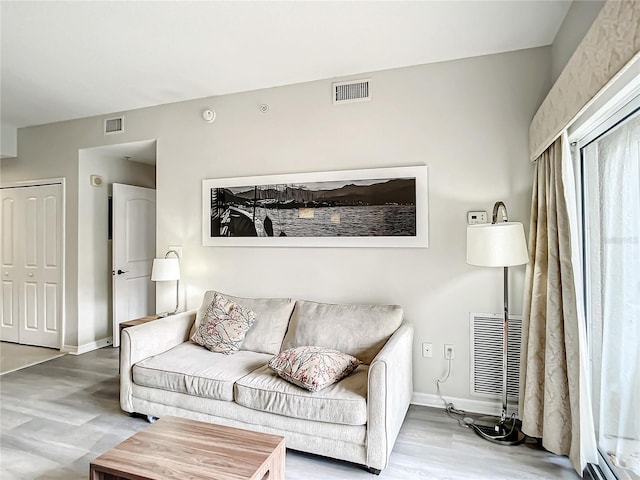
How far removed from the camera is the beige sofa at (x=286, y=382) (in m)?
2.07

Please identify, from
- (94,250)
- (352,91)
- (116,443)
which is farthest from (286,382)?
(94,250)

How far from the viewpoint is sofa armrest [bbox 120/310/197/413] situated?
2684mm

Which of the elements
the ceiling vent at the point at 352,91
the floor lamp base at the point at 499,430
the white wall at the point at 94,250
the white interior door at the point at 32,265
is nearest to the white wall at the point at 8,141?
the white interior door at the point at 32,265

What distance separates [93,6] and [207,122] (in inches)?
57.9

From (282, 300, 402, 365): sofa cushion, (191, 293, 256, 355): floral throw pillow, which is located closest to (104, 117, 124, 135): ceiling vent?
(191, 293, 256, 355): floral throw pillow

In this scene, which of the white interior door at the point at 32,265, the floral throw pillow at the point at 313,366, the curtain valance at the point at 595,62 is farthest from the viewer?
the white interior door at the point at 32,265

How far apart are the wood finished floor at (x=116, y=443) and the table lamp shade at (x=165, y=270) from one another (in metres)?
1.01

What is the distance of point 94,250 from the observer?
4.51m

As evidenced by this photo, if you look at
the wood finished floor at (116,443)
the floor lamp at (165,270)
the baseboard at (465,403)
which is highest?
the floor lamp at (165,270)

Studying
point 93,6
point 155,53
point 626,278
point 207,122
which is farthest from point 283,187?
point 626,278

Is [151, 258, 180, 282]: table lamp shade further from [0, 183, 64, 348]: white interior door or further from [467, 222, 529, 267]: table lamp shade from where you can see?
[467, 222, 529, 267]: table lamp shade

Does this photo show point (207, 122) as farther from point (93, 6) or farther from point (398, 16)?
point (398, 16)

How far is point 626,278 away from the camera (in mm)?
1748

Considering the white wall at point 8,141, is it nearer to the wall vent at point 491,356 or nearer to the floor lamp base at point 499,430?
the wall vent at point 491,356
